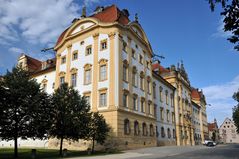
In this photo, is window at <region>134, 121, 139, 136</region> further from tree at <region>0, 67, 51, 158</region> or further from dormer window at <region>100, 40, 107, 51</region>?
tree at <region>0, 67, 51, 158</region>

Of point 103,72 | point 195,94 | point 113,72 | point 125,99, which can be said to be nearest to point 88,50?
point 103,72

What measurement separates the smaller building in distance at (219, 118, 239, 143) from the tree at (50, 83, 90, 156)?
478ft

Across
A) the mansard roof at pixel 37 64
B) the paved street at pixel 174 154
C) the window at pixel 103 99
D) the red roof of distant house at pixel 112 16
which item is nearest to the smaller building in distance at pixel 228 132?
the mansard roof at pixel 37 64

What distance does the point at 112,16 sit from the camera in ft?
130

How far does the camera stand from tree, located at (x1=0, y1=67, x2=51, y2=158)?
24.8 meters

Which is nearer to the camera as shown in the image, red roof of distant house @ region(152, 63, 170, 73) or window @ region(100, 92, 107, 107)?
window @ region(100, 92, 107, 107)

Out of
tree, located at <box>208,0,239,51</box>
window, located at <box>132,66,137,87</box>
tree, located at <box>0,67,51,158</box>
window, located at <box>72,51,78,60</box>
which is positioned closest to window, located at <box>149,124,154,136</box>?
window, located at <box>132,66,137,87</box>

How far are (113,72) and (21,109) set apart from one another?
14152 mm

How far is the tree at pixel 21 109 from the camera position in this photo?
24750 mm

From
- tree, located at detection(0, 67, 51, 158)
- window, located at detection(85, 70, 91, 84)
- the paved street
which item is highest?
window, located at detection(85, 70, 91, 84)

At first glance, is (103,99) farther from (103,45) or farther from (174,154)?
(174,154)

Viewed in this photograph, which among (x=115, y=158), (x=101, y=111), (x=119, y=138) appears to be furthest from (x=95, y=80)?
(x=115, y=158)

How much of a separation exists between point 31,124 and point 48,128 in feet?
6.74

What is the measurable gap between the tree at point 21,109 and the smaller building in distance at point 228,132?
150 meters
